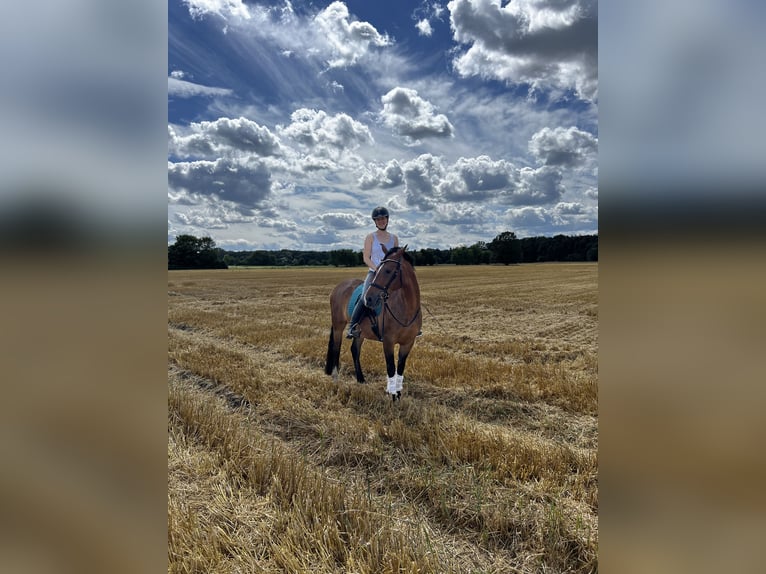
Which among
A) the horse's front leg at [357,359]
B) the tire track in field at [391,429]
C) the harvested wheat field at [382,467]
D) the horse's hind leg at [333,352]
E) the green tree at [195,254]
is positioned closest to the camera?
the harvested wheat field at [382,467]

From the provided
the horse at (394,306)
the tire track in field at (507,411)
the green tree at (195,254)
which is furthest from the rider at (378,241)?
the green tree at (195,254)

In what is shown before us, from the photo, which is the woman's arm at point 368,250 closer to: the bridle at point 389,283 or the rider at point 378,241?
the rider at point 378,241

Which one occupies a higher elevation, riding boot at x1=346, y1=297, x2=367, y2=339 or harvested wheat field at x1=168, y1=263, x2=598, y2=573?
riding boot at x1=346, y1=297, x2=367, y2=339

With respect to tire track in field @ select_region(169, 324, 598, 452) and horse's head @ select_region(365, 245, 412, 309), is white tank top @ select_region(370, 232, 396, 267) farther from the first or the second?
tire track in field @ select_region(169, 324, 598, 452)

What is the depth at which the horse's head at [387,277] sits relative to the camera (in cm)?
543

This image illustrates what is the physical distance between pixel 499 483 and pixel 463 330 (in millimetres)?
9414

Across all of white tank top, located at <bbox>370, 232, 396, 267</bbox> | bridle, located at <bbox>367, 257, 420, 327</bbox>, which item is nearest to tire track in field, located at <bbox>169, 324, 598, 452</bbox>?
bridle, located at <bbox>367, 257, 420, 327</bbox>

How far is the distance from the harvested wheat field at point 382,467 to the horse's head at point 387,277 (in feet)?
5.70

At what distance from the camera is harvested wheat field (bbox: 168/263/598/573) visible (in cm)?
257

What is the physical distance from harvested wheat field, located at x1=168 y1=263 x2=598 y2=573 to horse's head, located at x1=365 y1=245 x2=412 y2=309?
1.74 m

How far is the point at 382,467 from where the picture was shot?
12.6 feet
